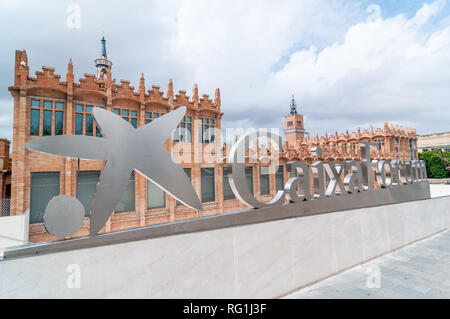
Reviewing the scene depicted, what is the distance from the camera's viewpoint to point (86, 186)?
1605cm

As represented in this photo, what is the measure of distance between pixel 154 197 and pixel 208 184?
5.01 m

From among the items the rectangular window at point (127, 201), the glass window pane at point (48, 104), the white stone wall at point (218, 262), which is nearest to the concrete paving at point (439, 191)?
the white stone wall at point (218, 262)

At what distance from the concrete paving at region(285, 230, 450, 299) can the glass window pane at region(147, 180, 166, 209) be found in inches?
553

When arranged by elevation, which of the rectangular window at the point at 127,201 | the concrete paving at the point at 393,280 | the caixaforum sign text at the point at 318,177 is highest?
the caixaforum sign text at the point at 318,177

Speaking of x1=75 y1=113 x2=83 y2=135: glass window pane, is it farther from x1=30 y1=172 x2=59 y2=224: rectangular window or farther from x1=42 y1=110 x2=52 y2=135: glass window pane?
x1=30 y1=172 x2=59 y2=224: rectangular window

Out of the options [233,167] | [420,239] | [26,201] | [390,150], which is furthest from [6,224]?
[390,150]

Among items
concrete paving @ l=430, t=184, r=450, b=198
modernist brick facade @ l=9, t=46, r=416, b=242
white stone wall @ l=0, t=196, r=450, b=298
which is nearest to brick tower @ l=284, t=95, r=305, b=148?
concrete paving @ l=430, t=184, r=450, b=198

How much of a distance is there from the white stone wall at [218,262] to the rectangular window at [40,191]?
13817mm

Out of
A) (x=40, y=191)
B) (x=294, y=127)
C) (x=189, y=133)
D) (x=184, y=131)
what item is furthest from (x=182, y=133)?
(x=294, y=127)

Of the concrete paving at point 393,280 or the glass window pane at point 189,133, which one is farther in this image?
the glass window pane at point 189,133

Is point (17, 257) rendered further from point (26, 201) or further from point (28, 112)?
point (28, 112)

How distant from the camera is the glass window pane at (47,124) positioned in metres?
15.4

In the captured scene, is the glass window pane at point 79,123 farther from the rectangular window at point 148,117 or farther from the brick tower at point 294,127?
the brick tower at point 294,127

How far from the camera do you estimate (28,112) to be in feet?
49.0
